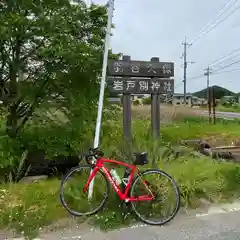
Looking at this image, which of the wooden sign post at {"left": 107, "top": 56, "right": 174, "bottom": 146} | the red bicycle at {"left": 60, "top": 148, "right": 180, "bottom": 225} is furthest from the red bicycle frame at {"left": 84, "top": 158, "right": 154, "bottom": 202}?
the wooden sign post at {"left": 107, "top": 56, "right": 174, "bottom": 146}

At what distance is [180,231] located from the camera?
3.23 meters

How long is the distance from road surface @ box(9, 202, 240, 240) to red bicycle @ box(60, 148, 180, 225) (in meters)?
0.16

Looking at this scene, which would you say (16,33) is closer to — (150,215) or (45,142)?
(45,142)

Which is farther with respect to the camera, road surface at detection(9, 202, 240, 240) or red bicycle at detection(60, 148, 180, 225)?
red bicycle at detection(60, 148, 180, 225)

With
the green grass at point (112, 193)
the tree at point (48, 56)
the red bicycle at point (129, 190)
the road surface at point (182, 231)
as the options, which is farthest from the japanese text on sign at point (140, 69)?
the road surface at point (182, 231)

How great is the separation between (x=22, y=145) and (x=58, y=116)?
0.89 m

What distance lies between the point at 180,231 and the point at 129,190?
29.1 inches

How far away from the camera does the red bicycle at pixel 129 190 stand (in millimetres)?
3449

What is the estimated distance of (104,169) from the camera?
11.6ft

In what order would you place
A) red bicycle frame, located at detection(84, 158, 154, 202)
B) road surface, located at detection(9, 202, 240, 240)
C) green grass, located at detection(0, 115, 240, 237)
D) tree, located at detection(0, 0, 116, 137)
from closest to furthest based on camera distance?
road surface, located at detection(9, 202, 240, 240), green grass, located at detection(0, 115, 240, 237), red bicycle frame, located at detection(84, 158, 154, 202), tree, located at detection(0, 0, 116, 137)

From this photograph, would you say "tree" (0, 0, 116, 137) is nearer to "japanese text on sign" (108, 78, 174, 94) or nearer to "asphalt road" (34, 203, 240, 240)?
"japanese text on sign" (108, 78, 174, 94)

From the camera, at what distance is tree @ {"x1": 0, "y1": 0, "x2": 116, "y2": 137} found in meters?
4.57

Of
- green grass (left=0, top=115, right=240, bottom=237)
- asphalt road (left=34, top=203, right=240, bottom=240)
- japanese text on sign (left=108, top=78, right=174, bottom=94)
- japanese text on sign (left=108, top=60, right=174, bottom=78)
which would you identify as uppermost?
japanese text on sign (left=108, top=60, right=174, bottom=78)

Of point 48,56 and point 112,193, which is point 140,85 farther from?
point 112,193
